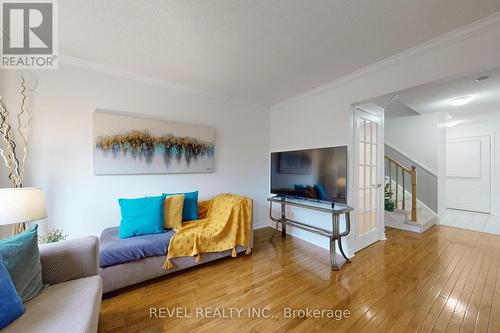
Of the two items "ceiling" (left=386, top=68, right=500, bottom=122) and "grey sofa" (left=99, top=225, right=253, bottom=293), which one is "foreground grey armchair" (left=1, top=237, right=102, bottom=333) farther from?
"ceiling" (left=386, top=68, right=500, bottom=122)

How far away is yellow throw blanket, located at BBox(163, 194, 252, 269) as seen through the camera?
7.12 feet

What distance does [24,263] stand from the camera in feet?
3.75

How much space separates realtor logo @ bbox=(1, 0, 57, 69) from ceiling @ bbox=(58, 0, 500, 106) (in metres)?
0.09

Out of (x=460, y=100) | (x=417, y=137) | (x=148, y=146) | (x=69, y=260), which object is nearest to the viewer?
(x=69, y=260)

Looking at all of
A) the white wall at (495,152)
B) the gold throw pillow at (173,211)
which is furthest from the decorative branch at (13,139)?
the white wall at (495,152)

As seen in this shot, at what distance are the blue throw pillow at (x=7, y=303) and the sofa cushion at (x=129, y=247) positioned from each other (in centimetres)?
81

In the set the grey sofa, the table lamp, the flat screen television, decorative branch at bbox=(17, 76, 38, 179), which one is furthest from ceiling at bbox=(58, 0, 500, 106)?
the grey sofa

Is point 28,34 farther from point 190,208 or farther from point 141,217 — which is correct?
point 190,208

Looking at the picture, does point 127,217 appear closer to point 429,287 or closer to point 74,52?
point 74,52

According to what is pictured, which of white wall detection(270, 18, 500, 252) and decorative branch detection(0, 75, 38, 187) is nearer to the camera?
white wall detection(270, 18, 500, 252)

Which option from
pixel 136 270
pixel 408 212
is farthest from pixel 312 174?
pixel 408 212

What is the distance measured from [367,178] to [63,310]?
→ 3347mm

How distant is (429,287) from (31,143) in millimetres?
4208

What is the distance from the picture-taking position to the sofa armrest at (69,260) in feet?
4.25
